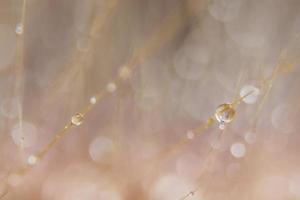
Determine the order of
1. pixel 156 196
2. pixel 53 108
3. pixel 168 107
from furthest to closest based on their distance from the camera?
pixel 168 107 < pixel 53 108 < pixel 156 196

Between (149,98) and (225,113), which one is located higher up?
(149,98)

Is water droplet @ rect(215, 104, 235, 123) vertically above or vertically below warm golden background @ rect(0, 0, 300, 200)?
below

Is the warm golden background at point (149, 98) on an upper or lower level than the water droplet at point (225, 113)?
upper

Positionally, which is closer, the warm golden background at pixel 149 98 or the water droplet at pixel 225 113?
the water droplet at pixel 225 113

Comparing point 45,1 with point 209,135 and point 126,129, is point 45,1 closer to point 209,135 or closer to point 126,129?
point 126,129

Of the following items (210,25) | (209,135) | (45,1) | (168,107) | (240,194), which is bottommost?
(240,194)

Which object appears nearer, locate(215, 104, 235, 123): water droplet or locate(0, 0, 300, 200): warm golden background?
locate(215, 104, 235, 123): water droplet

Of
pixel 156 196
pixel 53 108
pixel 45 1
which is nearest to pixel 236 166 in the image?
pixel 156 196

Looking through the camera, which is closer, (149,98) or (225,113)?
(225,113)
